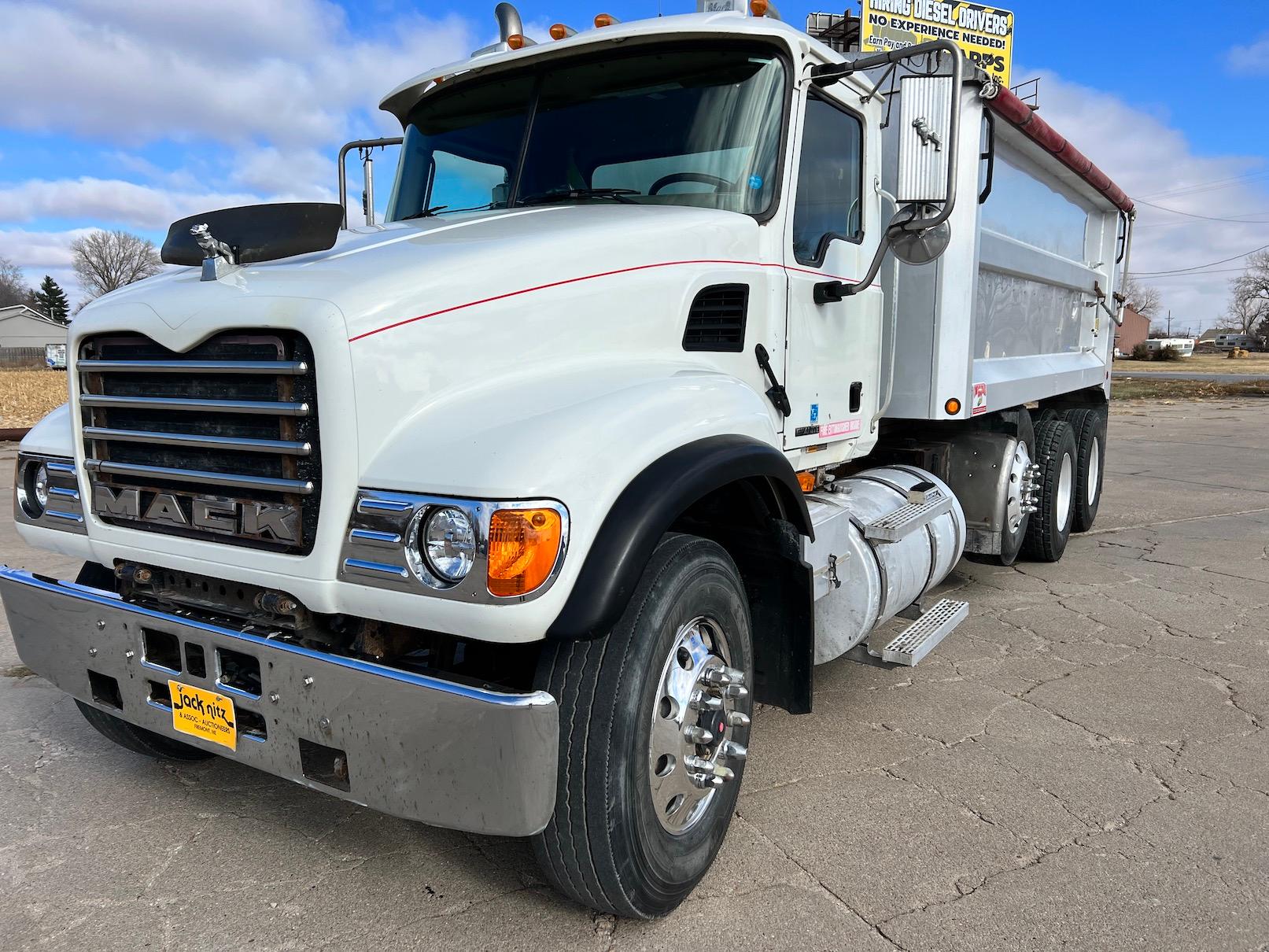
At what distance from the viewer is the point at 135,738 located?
3389mm

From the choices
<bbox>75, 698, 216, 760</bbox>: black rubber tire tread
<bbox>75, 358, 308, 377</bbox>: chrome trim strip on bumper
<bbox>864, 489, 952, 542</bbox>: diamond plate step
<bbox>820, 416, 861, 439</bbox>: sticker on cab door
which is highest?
<bbox>75, 358, 308, 377</bbox>: chrome trim strip on bumper

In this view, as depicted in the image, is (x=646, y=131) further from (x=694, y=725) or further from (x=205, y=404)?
(x=694, y=725)

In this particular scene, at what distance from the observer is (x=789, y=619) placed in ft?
10.4

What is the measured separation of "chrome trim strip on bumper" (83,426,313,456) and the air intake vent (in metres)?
1.31

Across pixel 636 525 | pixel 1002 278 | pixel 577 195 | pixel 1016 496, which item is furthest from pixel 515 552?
pixel 1016 496

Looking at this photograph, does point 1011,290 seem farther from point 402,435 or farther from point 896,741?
point 402,435

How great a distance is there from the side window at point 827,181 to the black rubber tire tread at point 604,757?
176cm

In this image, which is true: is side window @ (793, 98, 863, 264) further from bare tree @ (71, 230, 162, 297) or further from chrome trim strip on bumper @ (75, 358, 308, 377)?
bare tree @ (71, 230, 162, 297)

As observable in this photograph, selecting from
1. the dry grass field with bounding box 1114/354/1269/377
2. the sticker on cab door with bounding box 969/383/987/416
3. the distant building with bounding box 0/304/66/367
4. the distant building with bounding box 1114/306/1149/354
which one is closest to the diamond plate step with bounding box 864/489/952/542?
the sticker on cab door with bounding box 969/383/987/416

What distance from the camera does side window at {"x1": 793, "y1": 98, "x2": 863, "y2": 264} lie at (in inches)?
144

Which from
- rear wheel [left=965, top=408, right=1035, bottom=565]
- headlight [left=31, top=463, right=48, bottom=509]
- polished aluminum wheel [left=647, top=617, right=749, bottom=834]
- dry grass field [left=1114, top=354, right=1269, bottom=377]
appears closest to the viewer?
polished aluminum wheel [left=647, top=617, right=749, bottom=834]

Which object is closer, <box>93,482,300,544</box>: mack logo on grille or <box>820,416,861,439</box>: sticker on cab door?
<box>93,482,300,544</box>: mack logo on grille

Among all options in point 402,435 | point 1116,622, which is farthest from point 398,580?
point 1116,622

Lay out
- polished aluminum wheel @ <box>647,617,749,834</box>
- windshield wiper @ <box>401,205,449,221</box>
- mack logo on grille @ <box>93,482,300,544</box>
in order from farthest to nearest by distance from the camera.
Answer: windshield wiper @ <box>401,205,449,221</box> → polished aluminum wheel @ <box>647,617,749,834</box> → mack logo on grille @ <box>93,482,300,544</box>
